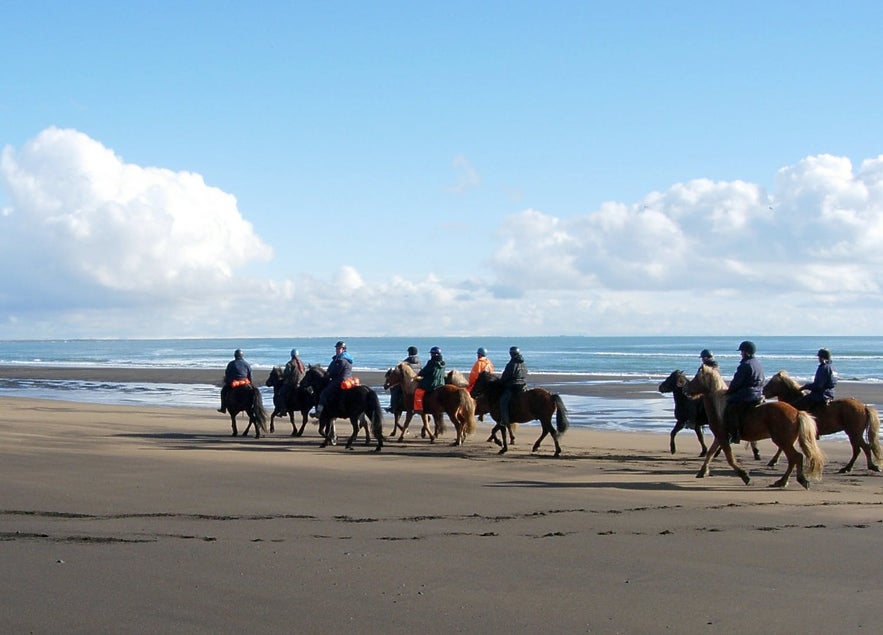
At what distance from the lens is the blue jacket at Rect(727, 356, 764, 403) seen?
11.6 meters

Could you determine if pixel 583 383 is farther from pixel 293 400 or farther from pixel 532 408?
pixel 532 408

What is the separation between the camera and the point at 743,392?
11703mm

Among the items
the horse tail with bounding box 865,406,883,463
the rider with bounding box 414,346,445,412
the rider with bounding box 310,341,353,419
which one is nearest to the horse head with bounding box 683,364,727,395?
the horse tail with bounding box 865,406,883,463

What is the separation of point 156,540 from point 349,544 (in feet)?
5.32

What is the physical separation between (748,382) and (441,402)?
6331 mm

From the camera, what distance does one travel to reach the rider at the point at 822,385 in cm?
1327

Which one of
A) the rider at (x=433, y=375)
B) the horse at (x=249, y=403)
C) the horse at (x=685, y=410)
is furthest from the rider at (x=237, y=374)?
the horse at (x=685, y=410)

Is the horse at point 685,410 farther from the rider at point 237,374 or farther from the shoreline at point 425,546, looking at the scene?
the rider at point 237,374

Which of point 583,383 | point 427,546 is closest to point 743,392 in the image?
point 427,546

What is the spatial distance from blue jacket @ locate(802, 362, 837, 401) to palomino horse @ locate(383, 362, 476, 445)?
5.64m

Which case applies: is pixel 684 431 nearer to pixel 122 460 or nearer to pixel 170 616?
pixel 122 460

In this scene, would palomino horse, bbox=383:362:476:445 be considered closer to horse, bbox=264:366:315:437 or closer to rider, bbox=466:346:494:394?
→ rider, bbox=466:346:494:394

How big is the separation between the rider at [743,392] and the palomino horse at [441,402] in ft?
17.7

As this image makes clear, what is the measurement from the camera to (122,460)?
1321cm
